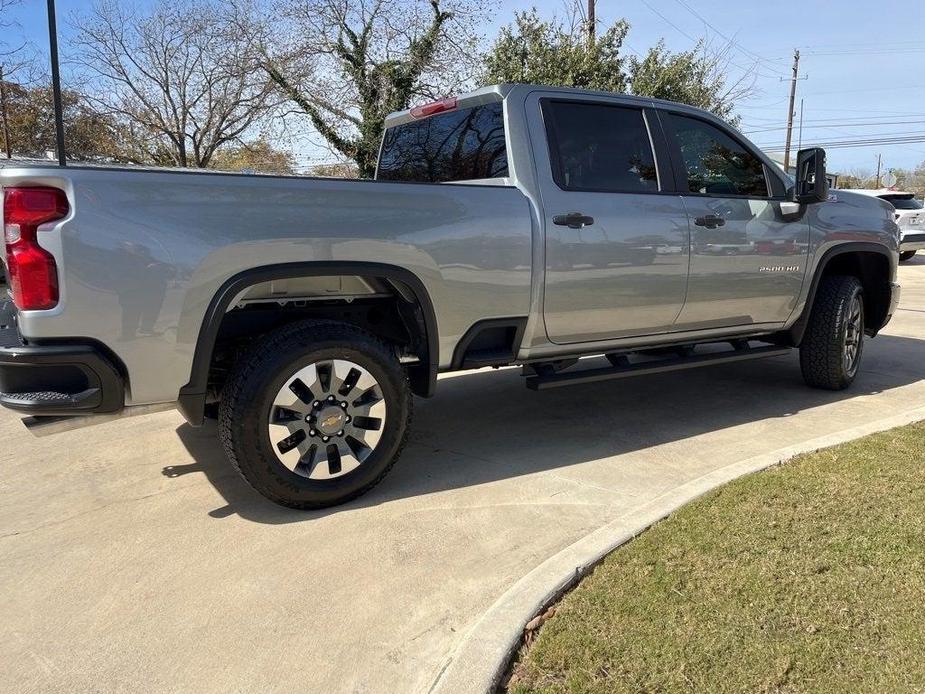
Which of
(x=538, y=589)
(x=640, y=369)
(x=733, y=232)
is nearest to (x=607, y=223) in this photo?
(x=640, y=369)

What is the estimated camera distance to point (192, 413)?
10.5ft

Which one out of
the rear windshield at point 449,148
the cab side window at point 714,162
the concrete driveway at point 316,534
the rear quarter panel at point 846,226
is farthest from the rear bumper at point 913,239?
the rear windshield at point 449,148

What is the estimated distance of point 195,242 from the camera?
→ 9.74 feet

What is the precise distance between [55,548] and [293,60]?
20944 millimetres

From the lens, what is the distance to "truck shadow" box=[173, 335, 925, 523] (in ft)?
12.8

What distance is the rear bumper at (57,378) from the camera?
2.81 meters

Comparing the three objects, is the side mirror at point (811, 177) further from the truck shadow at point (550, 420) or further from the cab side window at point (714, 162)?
the truck shadow at point (550, 420)

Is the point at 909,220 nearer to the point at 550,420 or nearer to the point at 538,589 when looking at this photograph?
the point at 550,420

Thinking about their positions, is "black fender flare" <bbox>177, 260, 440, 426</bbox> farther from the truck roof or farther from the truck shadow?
the truck roof

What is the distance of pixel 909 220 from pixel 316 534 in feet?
57.6

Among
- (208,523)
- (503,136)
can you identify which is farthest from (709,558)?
(503,136)

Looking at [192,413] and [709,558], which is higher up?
[192,413]

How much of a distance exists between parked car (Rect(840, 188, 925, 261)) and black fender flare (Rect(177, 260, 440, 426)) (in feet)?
50.5

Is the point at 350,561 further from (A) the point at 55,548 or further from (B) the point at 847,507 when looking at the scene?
(B) the point at 847,507
